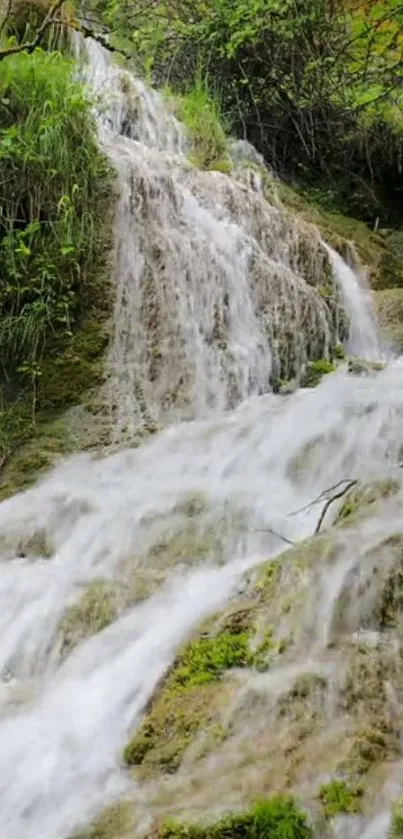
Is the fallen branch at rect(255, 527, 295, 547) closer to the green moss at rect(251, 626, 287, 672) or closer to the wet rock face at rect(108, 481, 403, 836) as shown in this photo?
the wet rock face at rect(108, 481, 403, 836)

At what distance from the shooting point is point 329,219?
788cm

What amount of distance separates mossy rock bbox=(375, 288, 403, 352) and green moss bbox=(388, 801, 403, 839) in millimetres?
4484

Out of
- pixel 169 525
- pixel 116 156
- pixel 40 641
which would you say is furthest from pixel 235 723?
pixel 116 156

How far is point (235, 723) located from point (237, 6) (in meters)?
7.41

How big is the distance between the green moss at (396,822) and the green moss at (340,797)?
Result: 2.9 inches

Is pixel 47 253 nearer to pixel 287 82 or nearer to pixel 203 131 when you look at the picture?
pixel 203 131

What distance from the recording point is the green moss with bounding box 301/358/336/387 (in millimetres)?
5031

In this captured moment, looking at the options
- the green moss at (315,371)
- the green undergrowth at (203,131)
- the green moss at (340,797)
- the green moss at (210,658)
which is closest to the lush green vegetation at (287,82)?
the green undergrowth at (203,131)

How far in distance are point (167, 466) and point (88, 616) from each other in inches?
55.5

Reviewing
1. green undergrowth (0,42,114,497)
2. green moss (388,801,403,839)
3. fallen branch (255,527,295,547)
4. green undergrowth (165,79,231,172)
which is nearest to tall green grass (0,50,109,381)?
green undergrowth (0,42,114,497)

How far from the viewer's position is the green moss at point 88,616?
260 centimetres

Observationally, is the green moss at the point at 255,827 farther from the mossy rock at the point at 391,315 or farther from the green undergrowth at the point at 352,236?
the green undergrowth at the point at 352,236

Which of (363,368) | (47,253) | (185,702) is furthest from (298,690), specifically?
(47,253)

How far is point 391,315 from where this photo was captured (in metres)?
5.96
